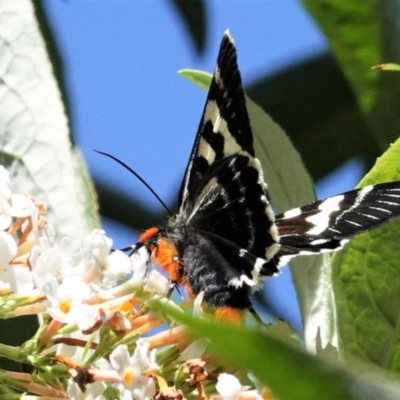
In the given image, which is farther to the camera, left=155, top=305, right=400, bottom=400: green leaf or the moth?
the moth

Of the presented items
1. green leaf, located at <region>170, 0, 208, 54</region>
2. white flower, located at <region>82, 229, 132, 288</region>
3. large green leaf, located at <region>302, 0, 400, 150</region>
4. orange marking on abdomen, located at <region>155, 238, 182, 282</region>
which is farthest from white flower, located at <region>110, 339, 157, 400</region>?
green leaf, located at <region>170, 0, 208, 54</region>

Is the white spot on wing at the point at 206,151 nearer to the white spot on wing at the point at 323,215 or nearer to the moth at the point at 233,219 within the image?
the moth at the point at 233,219

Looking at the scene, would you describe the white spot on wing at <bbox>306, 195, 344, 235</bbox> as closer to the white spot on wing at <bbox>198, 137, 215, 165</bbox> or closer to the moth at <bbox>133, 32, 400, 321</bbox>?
the moth at <bbox>133, 32, 400, 321</bbox>

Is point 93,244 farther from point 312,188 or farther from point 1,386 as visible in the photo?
point 312,188

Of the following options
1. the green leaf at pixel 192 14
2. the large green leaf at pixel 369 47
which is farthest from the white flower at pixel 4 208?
the green leaf at pixel 192 14

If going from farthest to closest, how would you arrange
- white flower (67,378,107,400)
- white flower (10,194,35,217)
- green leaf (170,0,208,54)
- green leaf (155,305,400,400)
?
green leaf (170,0,208,54) < white flower (10,194,35,217) < white flower (67,378,107,400) < green leaf (155,305,400,400)

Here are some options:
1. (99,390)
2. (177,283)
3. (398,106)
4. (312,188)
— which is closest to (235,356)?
(99,390)

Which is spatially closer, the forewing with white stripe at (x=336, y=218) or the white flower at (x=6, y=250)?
the white flower at (x=6, y=250)
